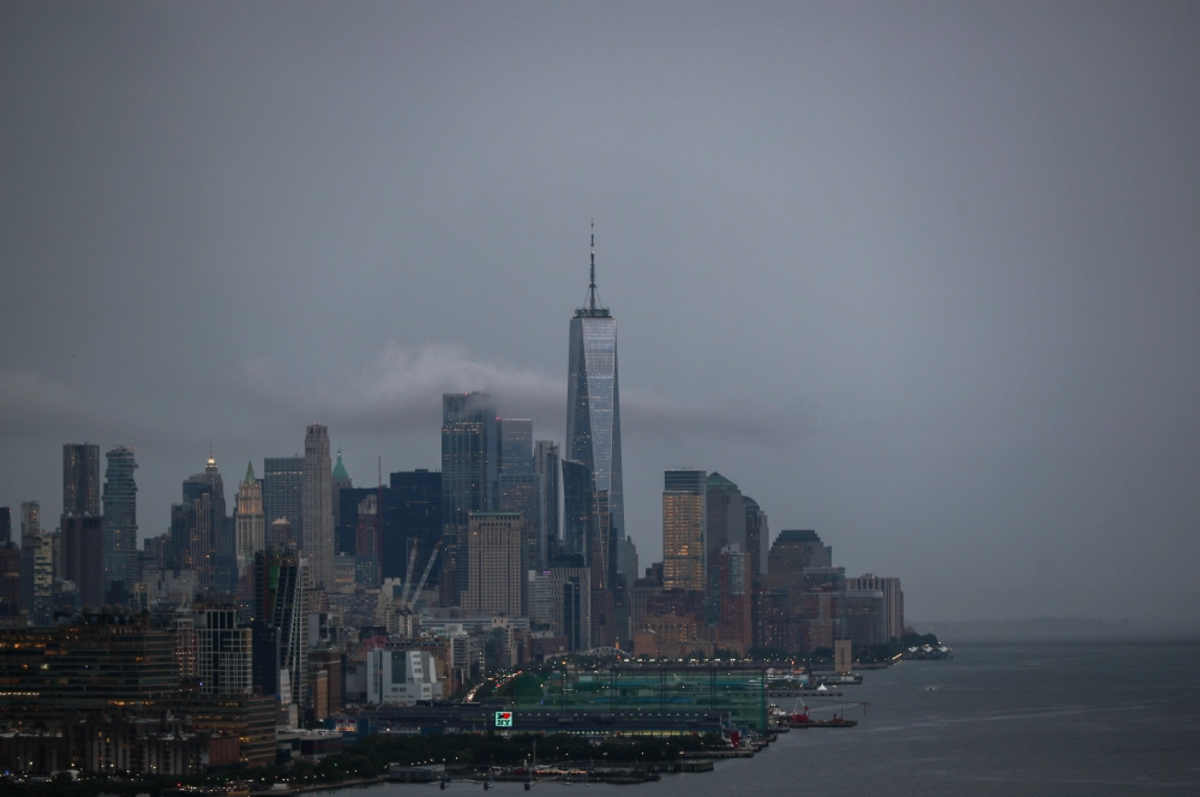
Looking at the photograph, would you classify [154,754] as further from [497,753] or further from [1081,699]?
[1081,699]

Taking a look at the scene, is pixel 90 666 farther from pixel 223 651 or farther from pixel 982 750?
pixel 982 750

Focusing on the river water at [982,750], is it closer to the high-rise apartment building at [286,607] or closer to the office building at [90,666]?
the office building at [90,666]

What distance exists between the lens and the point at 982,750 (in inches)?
3231

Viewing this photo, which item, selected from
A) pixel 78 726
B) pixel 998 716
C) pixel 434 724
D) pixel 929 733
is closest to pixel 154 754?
pixel 78 726

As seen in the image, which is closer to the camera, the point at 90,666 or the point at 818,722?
the point at 90,666

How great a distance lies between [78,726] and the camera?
7500 cm

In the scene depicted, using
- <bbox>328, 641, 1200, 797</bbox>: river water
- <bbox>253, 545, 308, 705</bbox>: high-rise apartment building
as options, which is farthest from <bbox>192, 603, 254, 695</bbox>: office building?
<bbox>328, 641, 1200, 797</bbox>: river water

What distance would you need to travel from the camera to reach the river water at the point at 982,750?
69562 mm

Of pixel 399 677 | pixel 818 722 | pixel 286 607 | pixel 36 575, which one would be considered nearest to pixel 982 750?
pixel 818 722

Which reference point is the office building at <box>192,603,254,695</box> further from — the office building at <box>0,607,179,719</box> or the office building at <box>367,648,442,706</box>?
the office building at <box>367,648,442,706</box>

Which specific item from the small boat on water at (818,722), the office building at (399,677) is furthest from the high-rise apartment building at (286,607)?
the small boat on water at (818,722)

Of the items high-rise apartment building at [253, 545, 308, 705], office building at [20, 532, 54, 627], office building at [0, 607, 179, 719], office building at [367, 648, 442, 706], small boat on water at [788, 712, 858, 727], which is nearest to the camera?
office building at [0, 607, 179, 719]

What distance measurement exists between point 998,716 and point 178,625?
136 ft

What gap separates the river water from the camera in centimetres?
6956
